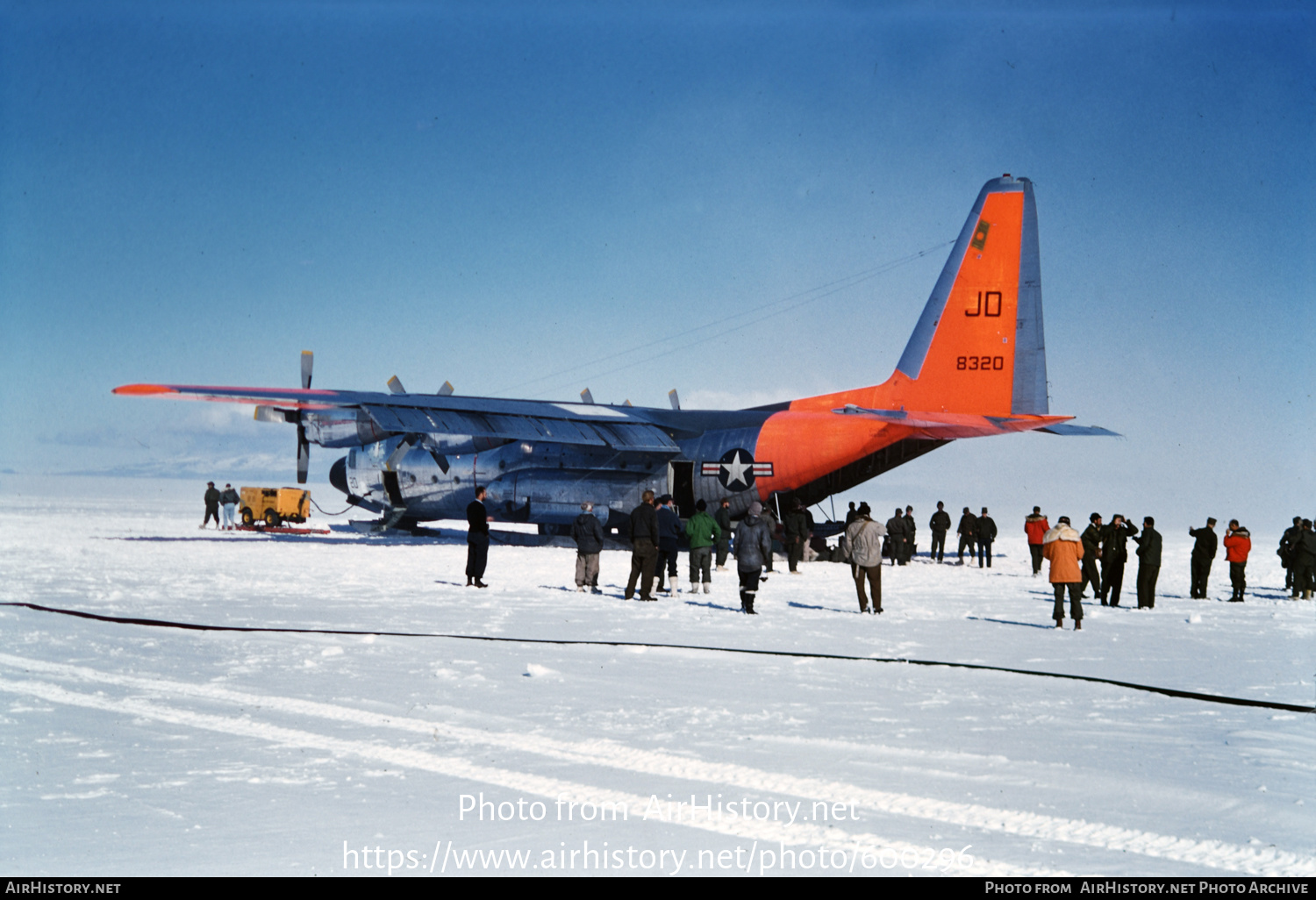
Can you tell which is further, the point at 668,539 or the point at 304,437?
the point at 304,437

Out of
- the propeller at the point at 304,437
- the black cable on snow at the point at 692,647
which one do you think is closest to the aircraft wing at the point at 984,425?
the black cable on snow at the point at 692,647

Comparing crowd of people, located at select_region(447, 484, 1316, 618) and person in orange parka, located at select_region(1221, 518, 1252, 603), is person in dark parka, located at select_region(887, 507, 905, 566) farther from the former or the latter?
person in orange parka, located at select_region(1221, 518, 1252, 603)

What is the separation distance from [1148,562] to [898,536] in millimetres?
7889

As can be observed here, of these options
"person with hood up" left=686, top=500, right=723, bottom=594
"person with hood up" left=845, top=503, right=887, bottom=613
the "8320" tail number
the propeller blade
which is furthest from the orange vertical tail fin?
the propeller blade

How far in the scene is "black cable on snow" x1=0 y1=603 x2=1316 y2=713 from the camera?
868cm

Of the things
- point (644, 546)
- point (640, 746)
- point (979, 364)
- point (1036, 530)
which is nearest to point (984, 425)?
point (979, 364)

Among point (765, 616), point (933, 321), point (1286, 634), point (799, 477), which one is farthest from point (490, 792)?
point (933, 321)

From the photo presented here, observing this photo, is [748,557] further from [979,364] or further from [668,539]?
[979,364]

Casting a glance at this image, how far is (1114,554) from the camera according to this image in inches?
652

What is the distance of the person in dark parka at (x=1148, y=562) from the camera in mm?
15844

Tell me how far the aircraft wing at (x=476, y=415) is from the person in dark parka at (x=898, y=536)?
597 cm

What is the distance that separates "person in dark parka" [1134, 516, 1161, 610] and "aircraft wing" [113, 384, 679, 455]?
1223 centimetres

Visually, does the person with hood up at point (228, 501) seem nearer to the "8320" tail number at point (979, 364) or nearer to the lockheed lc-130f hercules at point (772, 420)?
the lockheed lc-130f hercules at point (772, 420)

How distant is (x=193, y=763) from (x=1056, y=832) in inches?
209
